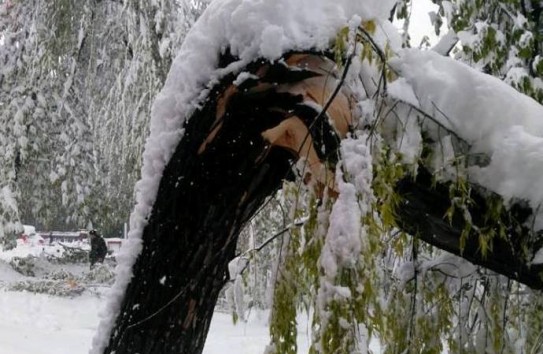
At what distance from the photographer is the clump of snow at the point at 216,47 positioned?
1.63m

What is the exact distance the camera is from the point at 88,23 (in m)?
9.02

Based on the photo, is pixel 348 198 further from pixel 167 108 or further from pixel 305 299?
pixel 305 299

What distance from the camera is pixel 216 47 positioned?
185cm

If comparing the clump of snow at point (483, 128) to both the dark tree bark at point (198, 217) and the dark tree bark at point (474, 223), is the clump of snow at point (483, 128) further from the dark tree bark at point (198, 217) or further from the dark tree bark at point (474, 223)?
the dark tree bark at point (198, 217)

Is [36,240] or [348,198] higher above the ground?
[36,240]

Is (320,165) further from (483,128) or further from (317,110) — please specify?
(483,128)

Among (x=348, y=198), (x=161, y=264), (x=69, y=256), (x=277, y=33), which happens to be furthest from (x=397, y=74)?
(x=69, y=256)

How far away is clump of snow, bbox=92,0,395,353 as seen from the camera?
163 cm

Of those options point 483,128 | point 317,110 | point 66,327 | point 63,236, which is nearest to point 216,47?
point 317,110

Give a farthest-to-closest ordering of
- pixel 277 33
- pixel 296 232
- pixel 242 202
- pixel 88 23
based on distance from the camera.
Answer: pixel 88 23 → pixel 242 202 → pixel 296 232 → pixel 277 33

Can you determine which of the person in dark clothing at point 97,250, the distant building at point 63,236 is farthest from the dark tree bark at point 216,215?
the distant building at point 63,236

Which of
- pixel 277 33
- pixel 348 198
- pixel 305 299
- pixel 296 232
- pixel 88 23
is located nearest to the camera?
pixel 348 198

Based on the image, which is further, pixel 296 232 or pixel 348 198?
pixel 296 232

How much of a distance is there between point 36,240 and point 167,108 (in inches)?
940
